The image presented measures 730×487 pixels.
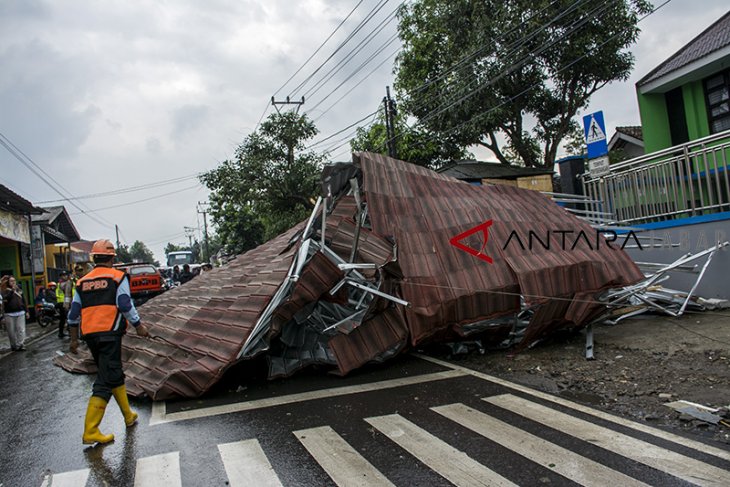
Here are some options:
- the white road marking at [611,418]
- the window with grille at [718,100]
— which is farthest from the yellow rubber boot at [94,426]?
the window with grille at [718,100]

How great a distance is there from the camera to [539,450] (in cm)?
404

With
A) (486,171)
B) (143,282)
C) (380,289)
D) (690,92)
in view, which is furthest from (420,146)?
(380,289)

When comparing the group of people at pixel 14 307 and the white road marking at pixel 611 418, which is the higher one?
the group of people at pixel 14 307

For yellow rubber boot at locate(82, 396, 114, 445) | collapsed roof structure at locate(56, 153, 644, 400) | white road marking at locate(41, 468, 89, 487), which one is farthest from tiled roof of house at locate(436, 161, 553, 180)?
white road marking at locate(41, 468, 89, 487)

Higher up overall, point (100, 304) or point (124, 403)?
point (100, 304)

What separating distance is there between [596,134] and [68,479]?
943 cm

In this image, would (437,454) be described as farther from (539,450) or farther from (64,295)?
(64,295)

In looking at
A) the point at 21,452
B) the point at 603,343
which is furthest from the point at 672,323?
the point at 21,452

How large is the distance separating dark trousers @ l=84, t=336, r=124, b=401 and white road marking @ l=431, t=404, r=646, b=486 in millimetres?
3242

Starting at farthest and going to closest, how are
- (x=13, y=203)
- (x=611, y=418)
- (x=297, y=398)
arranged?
1. (x=13, y=203)
2. (x=297, y=398)
3. (x=611, y=418)

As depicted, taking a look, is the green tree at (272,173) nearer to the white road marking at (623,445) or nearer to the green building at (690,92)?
the green building at (690,92)

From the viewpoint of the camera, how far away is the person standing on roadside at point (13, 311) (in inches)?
460

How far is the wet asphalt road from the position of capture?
3803 mm

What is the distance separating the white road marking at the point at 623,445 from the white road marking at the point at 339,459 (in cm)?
177
